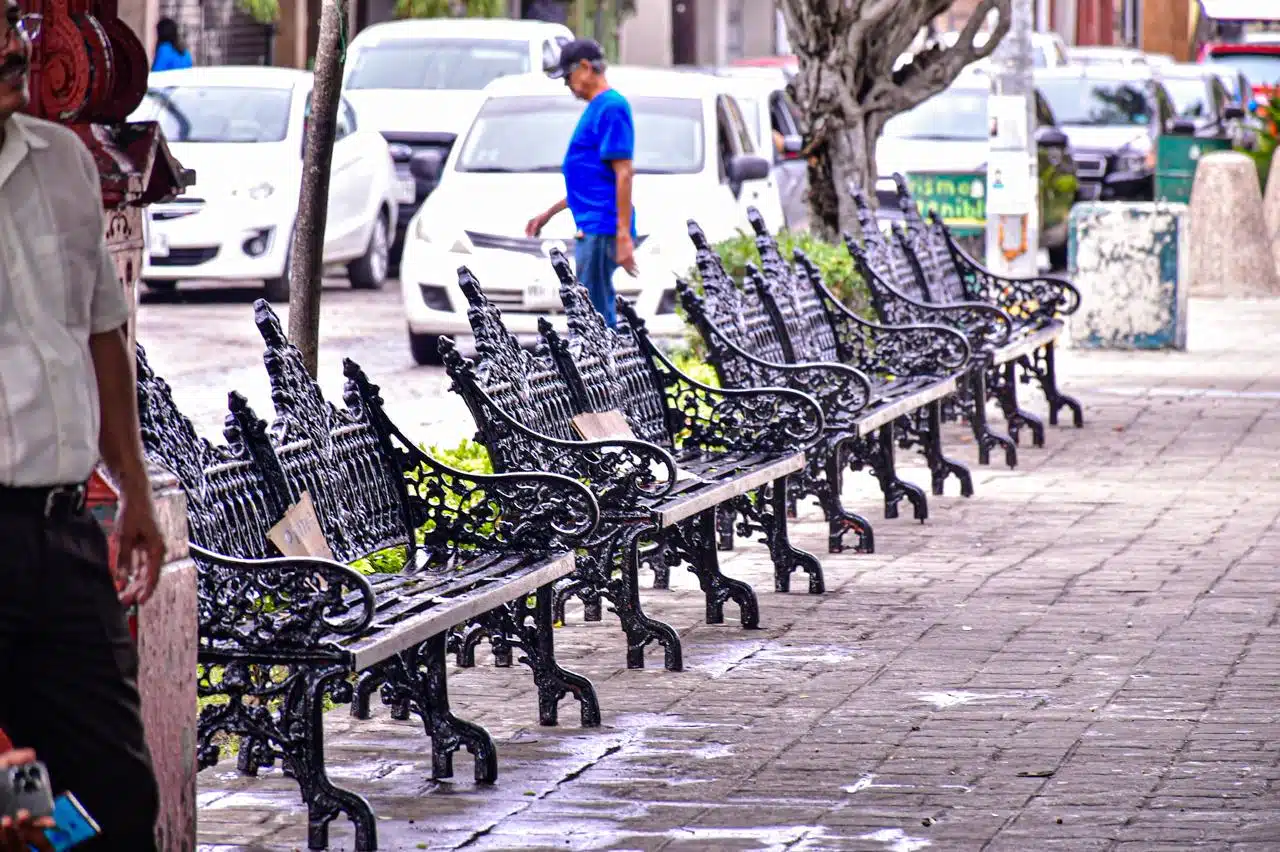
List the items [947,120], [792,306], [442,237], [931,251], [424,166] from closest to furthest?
[792,306] < [931,251] < [442,237] < [424,166] < [947,120]

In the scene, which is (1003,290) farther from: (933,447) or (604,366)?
(604,366)

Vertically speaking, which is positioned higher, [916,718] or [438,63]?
[438,63]

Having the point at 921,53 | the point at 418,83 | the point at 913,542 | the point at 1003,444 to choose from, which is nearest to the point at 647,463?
the point at 913,542

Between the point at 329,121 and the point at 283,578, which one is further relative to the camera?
the point at 329,121

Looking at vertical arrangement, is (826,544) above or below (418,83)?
below

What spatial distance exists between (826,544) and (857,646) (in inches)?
77.9

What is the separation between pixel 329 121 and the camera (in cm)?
830

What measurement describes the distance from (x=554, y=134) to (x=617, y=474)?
33.6 ft

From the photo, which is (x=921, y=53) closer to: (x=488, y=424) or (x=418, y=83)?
(x=488, y=424)

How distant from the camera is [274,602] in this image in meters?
5.55

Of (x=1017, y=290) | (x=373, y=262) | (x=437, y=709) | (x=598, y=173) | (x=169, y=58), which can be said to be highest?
(x=169, y=58)

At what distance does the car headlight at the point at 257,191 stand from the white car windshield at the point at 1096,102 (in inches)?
408

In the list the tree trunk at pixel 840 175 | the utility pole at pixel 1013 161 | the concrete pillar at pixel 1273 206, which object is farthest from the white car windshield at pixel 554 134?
the concrete pillar at pixel 1273 206

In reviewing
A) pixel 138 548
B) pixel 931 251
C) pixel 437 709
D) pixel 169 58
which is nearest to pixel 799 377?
pixel 931 251
